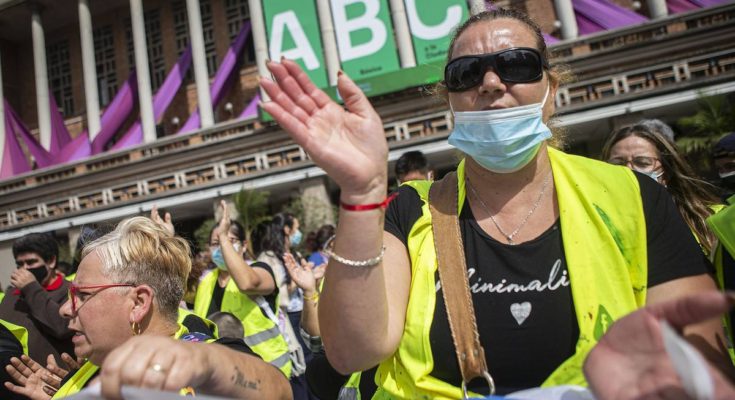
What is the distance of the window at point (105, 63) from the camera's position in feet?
84.6

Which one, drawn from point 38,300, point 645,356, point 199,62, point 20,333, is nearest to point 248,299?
point 38,300

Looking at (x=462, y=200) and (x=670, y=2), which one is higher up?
(x=670, y=2)

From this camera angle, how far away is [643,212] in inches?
58.1

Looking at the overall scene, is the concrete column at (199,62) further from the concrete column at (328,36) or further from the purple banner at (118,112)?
the concrete column at (328,36)

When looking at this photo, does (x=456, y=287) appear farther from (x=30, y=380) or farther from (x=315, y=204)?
(x=315, y=204)

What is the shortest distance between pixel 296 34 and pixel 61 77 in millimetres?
15429

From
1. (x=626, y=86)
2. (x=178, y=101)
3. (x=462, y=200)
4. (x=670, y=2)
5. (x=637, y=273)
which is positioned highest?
(x=178, y=101)

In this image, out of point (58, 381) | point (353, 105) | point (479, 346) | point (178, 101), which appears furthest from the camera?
point (178, 101)

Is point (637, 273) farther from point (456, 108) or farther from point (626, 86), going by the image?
point (626, 86)

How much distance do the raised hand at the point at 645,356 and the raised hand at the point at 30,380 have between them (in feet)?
9.01

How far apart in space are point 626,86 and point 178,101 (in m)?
19.0

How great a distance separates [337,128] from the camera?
1283 mm

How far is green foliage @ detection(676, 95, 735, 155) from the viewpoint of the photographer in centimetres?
1133

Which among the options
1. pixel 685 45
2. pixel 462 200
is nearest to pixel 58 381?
pixel 462 200
